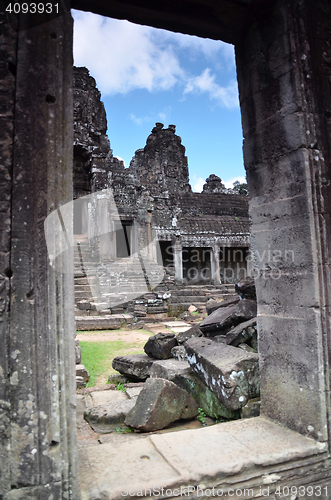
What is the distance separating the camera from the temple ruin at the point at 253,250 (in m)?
1.66

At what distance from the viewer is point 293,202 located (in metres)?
2.55

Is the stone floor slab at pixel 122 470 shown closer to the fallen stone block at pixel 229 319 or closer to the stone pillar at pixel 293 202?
the stone pillar at pixel 293 202

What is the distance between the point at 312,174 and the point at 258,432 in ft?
6.33

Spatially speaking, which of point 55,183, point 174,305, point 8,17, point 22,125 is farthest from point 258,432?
point 174,305

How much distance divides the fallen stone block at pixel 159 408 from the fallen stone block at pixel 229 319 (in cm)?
163

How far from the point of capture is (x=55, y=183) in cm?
178

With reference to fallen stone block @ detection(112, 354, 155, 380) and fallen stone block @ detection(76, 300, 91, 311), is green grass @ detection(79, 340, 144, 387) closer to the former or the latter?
fallen stone block @ detection(112, 354, 155, 380)

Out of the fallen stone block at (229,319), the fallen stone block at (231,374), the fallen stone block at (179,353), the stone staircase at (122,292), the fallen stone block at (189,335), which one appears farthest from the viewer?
the stone staircase at (122,292)

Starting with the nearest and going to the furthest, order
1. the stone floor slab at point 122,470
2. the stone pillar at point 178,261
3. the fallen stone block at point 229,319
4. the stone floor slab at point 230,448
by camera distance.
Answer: the stone floor slab at point 122,470, the stone floor slab at point 230,448, the fallen stone block at point 229,319, the stone pillar at point 178,261

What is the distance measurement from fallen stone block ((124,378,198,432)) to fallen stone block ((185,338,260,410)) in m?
0.30

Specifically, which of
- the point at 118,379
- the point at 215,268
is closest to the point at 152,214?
the point at 215,268

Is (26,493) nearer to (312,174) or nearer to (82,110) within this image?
(312,174)

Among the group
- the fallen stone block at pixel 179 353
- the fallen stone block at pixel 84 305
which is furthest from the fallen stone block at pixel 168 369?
the fallen stone block at pixel 84 305

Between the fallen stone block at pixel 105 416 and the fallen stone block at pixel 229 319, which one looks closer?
the fallen stone block at pixel 105 416
